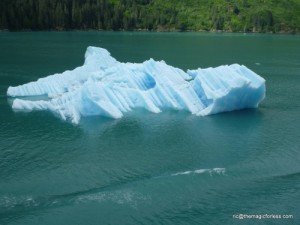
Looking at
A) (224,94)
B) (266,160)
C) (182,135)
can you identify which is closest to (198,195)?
(266,160)

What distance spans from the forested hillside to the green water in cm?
8115

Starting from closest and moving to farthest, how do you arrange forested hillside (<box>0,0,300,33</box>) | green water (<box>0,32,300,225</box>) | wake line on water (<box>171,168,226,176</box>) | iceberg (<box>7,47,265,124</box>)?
1. green water (<box>0,32,300,225</box>)
2. wake line on water (<box>171,168,226,176</box>)
3. iceberg (<box>7,47,265,124</box>)
4. forested hillside (<box>0,0,300,33</box>)

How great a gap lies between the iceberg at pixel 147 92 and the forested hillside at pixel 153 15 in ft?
255

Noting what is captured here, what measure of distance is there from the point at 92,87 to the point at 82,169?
30.7 ft

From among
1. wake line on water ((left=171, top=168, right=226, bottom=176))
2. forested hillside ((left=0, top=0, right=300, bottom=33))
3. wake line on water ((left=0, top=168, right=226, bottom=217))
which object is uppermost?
wake line on water ((left=0, top=168, right=226, bottom=217))

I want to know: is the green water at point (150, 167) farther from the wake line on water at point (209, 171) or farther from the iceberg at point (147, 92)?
the iceberg at point (147, 92)

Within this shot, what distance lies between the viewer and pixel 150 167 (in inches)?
755

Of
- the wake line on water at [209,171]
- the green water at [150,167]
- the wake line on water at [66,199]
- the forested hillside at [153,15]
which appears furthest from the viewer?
the forested hillside at [153,15]

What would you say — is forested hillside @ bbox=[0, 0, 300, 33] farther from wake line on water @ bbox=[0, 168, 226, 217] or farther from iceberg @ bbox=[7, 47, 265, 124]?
wake line on water @ bbox=[0, 168, 226, 217]

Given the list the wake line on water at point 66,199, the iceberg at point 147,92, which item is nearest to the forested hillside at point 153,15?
the iceberg at point 147,92

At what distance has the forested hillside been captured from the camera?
348 feet

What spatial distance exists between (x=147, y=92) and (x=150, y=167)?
1080cm

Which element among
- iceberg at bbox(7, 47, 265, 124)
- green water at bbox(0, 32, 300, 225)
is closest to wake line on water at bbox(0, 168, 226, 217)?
green water at bbox(0, 32, 300, 225)

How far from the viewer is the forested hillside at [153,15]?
10619 centimetres
